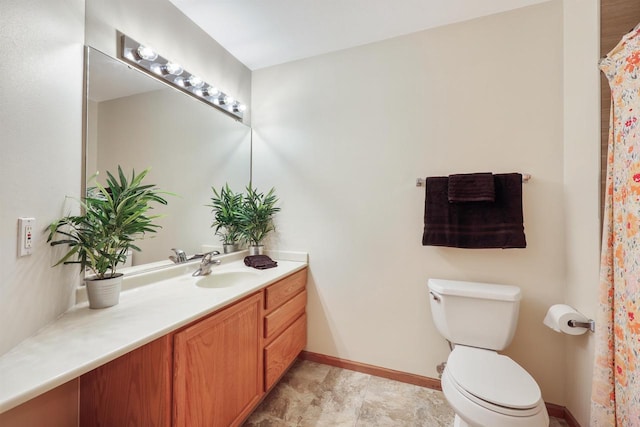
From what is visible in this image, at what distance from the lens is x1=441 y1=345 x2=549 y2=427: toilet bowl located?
1010 mm

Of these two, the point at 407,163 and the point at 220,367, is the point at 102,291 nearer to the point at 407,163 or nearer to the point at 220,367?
the point at 220,367

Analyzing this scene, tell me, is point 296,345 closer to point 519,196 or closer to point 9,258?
point 9,258

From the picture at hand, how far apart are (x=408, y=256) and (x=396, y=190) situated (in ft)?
1.54

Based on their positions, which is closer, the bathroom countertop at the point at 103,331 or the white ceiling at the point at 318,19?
the bathroom countertop at the point at 103,331

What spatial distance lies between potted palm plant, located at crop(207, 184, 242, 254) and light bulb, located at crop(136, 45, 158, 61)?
0.87 metres

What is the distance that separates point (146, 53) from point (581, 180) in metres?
2.45

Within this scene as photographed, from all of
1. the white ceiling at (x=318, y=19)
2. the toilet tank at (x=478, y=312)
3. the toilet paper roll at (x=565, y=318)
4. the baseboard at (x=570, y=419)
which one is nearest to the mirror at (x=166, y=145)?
the white ceiling at (x=318, y=19)

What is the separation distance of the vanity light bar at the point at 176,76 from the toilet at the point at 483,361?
197 cm

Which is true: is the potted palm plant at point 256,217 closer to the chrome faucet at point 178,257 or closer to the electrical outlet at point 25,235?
the chrome faucet at point 178,257

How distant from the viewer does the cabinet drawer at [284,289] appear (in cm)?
156

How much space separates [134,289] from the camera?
1369 mm

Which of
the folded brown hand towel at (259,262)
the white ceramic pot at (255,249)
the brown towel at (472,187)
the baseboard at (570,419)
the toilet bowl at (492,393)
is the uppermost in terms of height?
the brown towel at (472,187)

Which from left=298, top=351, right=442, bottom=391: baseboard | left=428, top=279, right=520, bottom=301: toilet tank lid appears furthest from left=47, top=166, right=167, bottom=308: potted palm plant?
left=428, top=279, right=520, bottom=301: toilet tank lid

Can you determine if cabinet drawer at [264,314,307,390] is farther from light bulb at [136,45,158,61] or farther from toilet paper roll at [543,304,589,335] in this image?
light bulb at [136,45,158,61]
